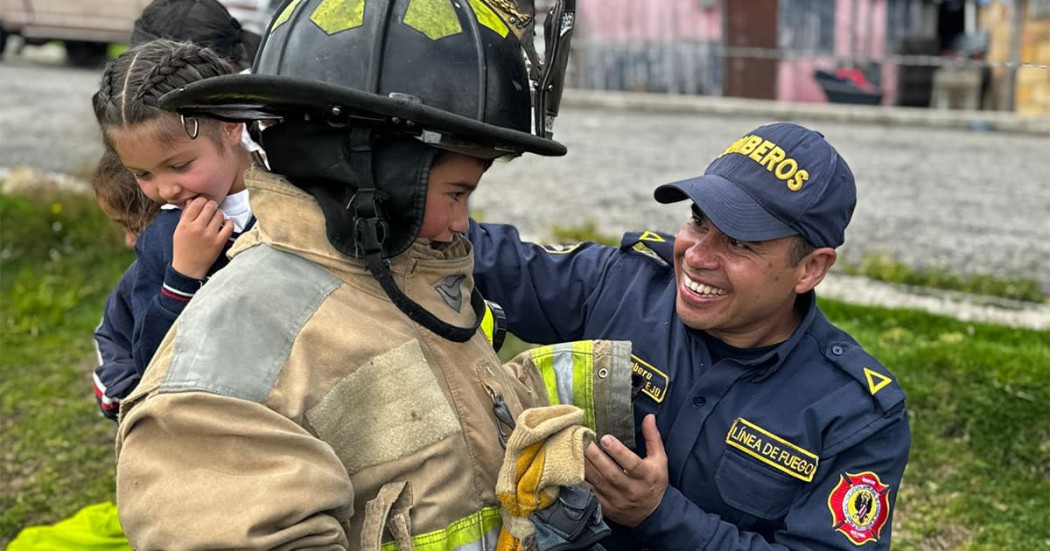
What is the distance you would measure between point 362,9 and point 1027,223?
22.7 ft

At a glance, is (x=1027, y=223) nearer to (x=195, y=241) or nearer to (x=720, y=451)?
(x=720, y=451)

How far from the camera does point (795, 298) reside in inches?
103

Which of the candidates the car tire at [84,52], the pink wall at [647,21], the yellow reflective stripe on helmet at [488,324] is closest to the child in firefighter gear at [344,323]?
the yellow reflective stripe on helmet at [488,324]

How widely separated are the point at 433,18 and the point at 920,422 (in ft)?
10.6

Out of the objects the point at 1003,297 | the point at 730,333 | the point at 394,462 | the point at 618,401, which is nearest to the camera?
the point at 394,462

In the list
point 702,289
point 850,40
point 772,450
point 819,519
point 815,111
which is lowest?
point 815,111

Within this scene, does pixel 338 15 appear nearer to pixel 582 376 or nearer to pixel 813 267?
pixel 582 376

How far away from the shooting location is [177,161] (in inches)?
102

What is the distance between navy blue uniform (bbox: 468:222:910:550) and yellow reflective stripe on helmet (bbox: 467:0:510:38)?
0.92m

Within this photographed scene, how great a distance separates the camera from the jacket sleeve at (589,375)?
2.34m

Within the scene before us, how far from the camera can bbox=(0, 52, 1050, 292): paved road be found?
23.1ft

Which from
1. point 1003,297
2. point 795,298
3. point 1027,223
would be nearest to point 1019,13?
point 1027,223

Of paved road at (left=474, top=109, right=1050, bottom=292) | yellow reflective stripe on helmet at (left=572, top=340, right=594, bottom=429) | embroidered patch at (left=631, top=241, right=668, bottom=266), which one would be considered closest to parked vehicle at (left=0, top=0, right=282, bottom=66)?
paved road at (left=474, top=109, right=1050, bottom=292)

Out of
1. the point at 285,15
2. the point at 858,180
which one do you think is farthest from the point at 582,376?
the point at 858,180
